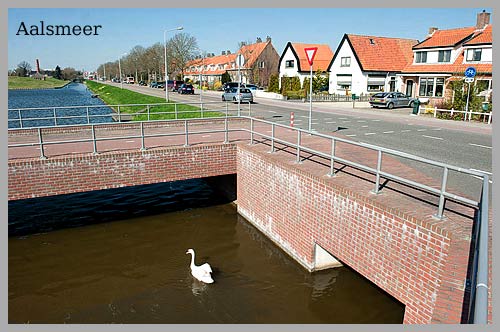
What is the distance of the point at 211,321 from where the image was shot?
7105 mm

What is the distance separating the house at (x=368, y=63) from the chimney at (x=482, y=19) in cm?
1026

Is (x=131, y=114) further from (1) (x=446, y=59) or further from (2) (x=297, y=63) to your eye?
(2) (x=297, y=63)

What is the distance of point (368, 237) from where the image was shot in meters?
6.75

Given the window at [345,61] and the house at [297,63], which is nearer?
the window at [345,61]

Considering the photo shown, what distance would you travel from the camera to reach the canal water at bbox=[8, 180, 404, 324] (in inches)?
292

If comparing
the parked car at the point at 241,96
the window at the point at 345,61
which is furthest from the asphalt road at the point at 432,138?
the window at the point at 345,61

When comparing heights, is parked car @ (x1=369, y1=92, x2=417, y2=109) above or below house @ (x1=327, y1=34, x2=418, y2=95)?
below

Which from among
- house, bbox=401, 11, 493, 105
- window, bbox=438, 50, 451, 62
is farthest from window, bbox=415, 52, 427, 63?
window, bbox=438, 50, 451, 62

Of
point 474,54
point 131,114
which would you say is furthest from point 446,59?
point 131,114

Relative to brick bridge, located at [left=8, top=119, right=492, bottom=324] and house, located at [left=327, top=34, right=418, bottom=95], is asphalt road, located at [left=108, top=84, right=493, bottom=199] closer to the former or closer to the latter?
brick bridge, located at [left=8, top=119, right=492, bottom=324]

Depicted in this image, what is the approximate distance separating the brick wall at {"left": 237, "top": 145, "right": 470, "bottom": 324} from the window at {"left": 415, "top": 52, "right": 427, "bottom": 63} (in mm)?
32755

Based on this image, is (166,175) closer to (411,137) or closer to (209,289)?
(209,289)

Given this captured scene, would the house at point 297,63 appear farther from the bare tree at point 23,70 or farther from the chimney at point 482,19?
the bare tree at point 23,70

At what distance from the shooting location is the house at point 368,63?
147 ft
